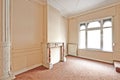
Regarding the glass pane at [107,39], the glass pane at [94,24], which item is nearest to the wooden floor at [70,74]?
the glass pane at [107,39]

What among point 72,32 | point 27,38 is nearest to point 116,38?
point 72,32

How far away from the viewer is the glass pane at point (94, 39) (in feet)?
17.4

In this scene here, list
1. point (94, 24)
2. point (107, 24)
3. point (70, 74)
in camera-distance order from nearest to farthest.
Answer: point (70, 74)
point (107, 24)
point (94, 24)

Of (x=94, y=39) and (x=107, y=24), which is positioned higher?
(x=107, y=24)

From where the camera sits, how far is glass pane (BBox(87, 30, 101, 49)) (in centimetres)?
531

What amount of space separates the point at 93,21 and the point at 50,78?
12.7 ft

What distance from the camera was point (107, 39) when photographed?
16.1 ft

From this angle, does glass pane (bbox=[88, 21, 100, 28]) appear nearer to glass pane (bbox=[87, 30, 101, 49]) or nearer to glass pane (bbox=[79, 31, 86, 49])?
glass pane (bbox=[87, 30, 101, 49])

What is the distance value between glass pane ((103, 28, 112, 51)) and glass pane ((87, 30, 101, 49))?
33cm

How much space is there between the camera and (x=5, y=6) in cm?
269

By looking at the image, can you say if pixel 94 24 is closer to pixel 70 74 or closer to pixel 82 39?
pixel 82 39

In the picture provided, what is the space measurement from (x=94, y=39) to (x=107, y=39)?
29.2 inches

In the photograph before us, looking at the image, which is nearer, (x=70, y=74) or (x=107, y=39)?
(x=70, y=74)

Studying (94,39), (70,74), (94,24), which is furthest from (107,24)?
(70,74)
